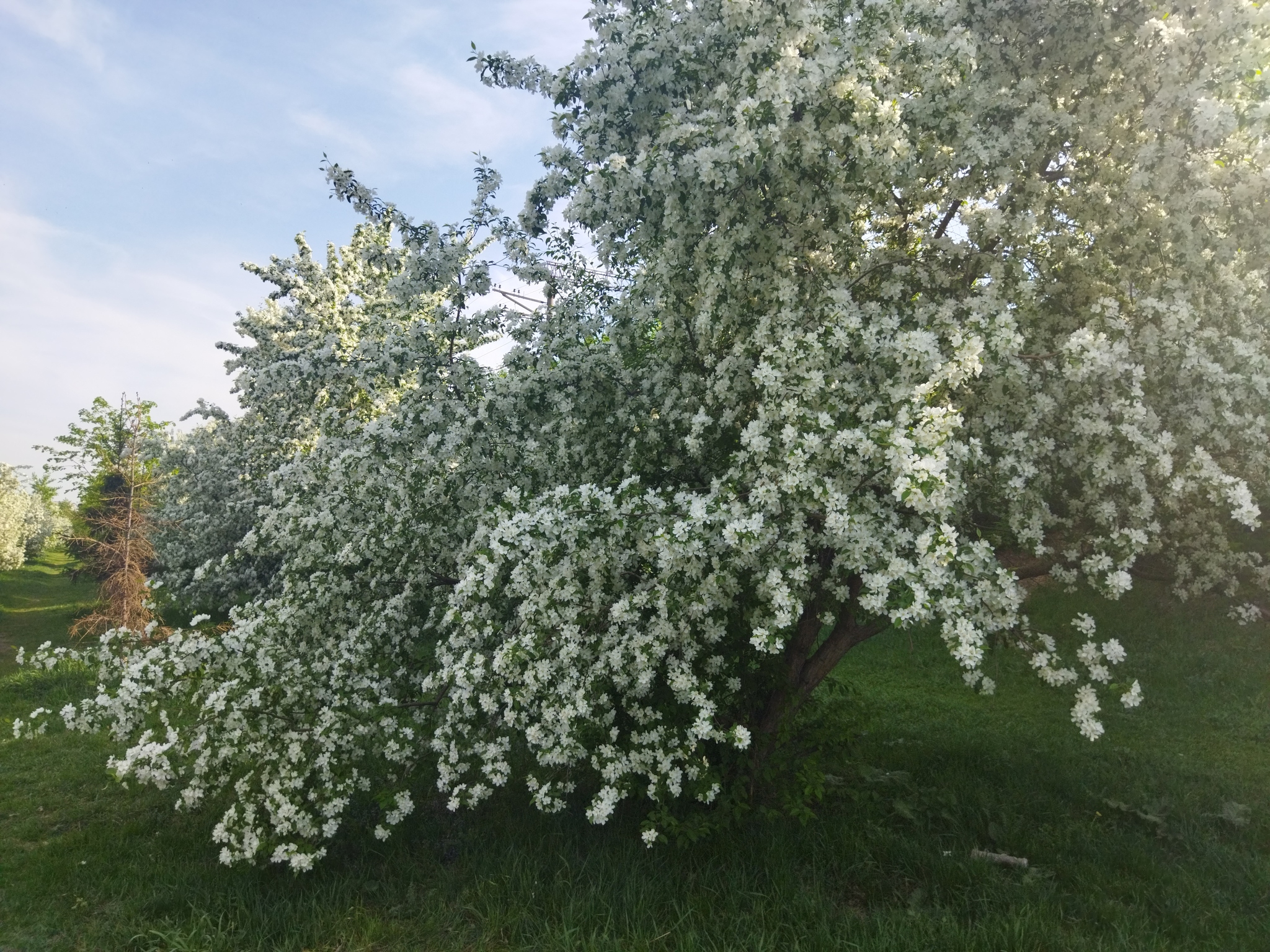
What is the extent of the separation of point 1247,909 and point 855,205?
708 cm

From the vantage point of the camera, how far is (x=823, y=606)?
26.4ft

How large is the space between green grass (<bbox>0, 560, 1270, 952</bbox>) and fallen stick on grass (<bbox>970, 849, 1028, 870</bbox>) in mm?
→ 118

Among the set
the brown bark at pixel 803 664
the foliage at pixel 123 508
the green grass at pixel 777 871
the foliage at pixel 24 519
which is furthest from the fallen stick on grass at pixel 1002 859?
the foliage at pixel 24 519

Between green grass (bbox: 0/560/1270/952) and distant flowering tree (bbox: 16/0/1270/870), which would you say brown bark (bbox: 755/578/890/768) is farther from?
green grass (bbox: 0/560/1270/952)

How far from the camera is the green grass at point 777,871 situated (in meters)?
6.77

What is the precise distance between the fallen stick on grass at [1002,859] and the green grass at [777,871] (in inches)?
4.6

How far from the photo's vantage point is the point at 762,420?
680 centimetres

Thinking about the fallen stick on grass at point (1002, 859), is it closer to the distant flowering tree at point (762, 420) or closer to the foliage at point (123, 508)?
the distant flowering tree at point (762, 420)

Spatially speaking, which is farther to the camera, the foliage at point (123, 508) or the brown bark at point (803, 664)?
the foliage at point (123, 508)

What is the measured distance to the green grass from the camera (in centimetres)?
677

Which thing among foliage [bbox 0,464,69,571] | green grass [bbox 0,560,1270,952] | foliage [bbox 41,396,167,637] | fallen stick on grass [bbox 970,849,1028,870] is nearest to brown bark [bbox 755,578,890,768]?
green grass [bbox 0,560,1270,952]

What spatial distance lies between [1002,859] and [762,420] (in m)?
5.01

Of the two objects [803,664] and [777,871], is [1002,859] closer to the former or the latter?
[777,871]

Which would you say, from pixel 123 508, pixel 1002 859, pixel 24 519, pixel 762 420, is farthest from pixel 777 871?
pixel 24 519
